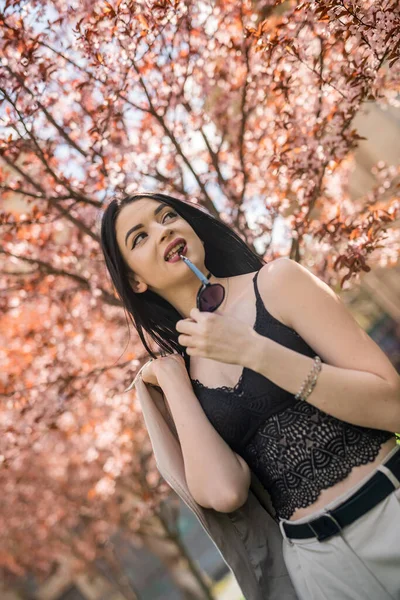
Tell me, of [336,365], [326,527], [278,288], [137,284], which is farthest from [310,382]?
[137,284]

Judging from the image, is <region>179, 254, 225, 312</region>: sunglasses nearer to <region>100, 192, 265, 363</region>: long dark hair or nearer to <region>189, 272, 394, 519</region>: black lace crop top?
<region>189, 272, 394, 519</region>: black lace crop top

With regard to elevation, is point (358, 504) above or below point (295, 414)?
below

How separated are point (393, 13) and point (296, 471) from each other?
6.51 feet

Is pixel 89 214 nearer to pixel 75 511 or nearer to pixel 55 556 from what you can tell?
pixel 75 511

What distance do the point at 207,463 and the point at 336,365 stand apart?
0.59 meters

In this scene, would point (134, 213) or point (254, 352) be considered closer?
point (254, 352)

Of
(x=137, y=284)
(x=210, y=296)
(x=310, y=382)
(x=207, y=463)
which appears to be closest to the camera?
(x=310, y=382)

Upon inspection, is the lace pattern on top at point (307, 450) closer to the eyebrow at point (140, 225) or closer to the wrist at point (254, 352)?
the wrist at point (254, 352)

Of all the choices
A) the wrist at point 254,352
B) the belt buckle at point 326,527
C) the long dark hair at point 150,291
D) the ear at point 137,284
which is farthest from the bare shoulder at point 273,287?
→ the belt buckle at point 326,527

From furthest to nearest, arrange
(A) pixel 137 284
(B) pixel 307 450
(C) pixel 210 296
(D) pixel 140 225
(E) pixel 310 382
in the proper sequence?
1. (A) pixel 137 284
2. (D) pixel 140 225
3. (C) pixel 210 296
4. (B) pixel 307 450
5. (E) pixel 310 382

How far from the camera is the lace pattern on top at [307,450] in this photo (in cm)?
176

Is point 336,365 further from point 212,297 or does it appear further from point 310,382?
point 212,297

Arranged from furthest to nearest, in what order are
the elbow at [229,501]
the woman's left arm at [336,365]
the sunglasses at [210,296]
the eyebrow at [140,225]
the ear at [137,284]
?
the ear at [137,284]
the eyebrow at [140,225]
the sunglasses at [210,296]
the elbow at [229,501]
the woman's left arm at [336,365]

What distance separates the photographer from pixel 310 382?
1682mm
